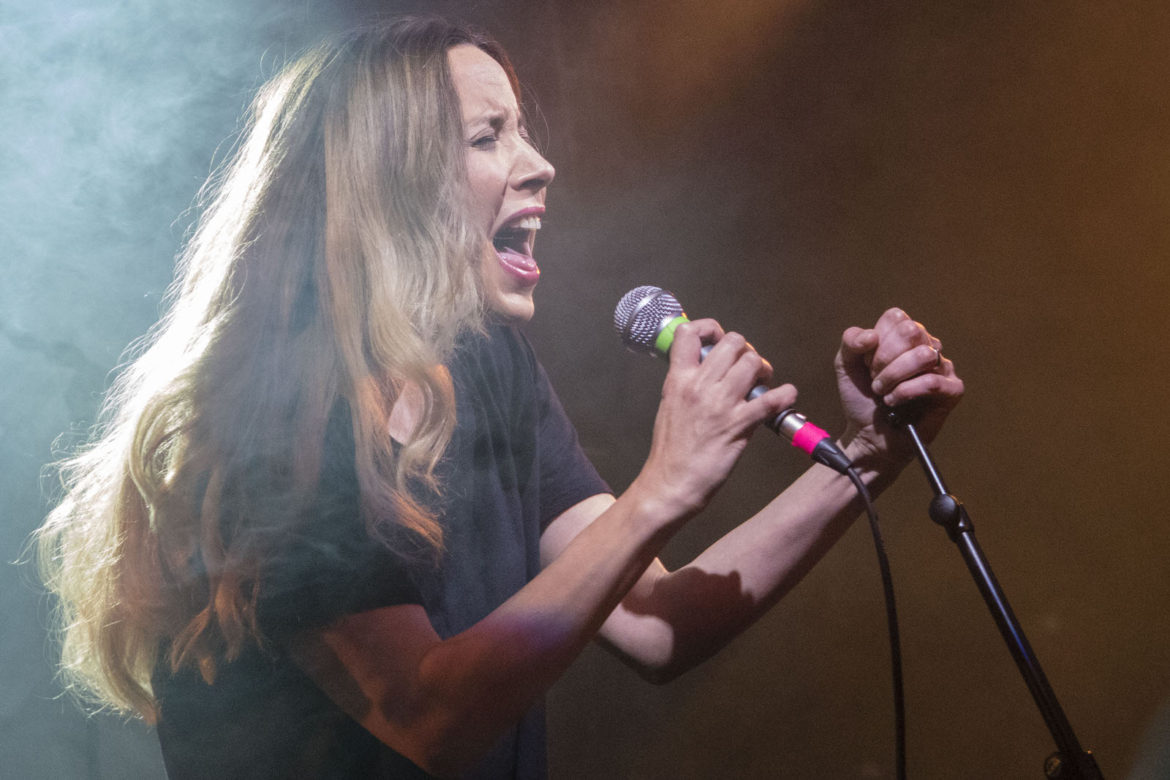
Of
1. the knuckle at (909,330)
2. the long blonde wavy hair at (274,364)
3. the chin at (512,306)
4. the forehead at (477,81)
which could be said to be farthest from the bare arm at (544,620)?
the forehead at (477,81)

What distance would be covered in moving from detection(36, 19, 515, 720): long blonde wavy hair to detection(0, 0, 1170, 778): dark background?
34cm

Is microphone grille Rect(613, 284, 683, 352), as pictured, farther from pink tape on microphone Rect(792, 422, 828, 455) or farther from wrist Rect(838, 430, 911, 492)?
wrist Rect(838, 430, 911, 492)

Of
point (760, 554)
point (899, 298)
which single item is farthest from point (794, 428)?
point (899, 298)

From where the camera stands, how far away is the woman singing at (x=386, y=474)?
78 cm

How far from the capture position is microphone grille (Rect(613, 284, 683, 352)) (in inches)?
34.4

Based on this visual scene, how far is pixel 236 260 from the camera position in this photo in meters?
1.00

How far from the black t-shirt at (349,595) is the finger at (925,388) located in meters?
0.53

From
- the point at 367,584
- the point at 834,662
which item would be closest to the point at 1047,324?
the point at 834,662

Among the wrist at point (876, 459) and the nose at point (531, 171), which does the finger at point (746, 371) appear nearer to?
the wrist at point (876, 459)

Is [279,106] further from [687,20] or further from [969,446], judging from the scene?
[969,446]

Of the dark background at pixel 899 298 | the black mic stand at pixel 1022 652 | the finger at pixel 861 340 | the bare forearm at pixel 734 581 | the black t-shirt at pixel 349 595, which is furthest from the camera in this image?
the dark background at pixel 899 298

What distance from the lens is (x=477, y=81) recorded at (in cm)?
115

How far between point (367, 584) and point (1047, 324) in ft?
5.09

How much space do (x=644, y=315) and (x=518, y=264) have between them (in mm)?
357
